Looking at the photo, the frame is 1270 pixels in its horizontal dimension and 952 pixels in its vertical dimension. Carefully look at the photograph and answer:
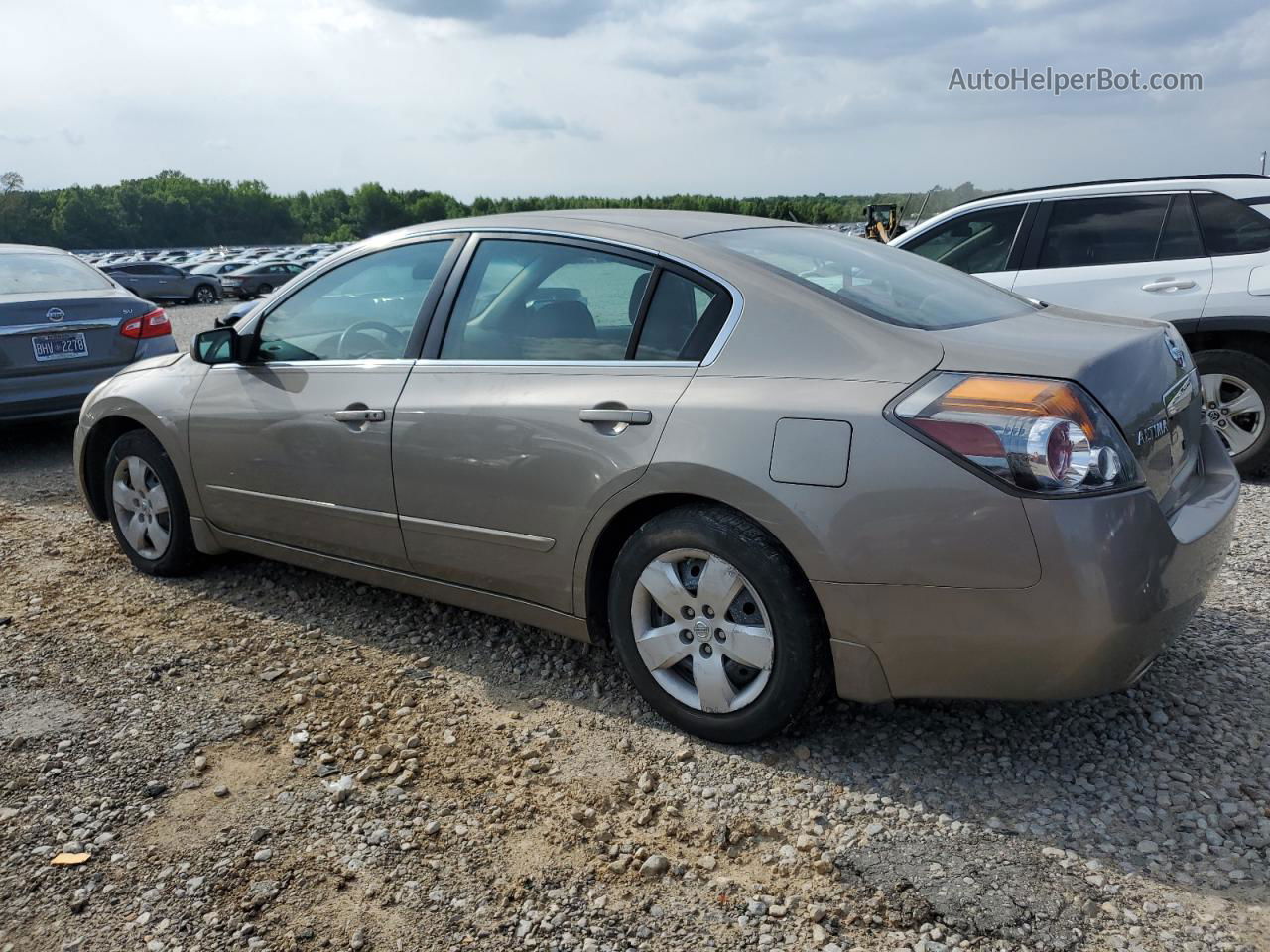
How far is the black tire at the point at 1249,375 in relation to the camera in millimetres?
6043

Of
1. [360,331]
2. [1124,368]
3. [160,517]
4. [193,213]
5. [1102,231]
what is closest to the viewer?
[1124,368]

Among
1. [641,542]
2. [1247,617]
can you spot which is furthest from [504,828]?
[1247,617]

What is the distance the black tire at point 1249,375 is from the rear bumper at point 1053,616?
3679 mm

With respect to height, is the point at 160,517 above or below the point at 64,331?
below

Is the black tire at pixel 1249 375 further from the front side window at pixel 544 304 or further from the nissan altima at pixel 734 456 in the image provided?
the front side window at pixel 544 304

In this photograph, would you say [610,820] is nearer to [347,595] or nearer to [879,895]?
[879,895]

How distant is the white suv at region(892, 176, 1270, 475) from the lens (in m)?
6.08

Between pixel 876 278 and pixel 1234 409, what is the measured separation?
3773 millimetres

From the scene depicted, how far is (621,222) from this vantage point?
11.8ft

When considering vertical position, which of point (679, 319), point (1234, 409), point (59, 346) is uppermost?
point (679, 319)


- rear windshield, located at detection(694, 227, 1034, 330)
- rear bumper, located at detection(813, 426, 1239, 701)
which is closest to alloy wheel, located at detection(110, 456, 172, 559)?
rear windshield, located at detection(694, 227, 1034, 330)

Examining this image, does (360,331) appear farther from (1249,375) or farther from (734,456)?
(1249,375)

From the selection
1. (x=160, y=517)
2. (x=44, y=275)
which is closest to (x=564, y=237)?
(x=160, y=517)

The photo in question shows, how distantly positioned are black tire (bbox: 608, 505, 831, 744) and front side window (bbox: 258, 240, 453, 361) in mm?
1288
